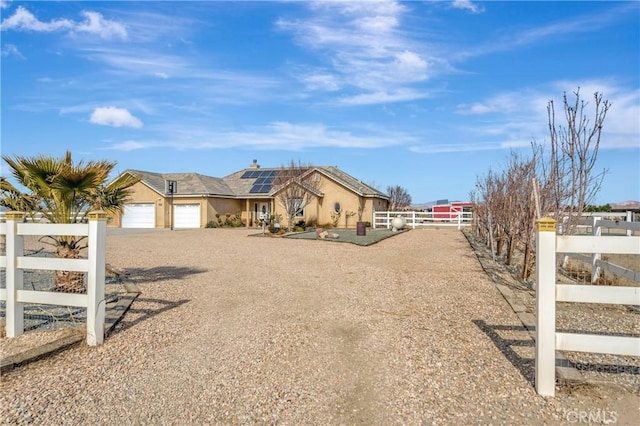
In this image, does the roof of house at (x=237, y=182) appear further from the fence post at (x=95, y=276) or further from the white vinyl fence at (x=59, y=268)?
the fence post at (x=95, y=276)

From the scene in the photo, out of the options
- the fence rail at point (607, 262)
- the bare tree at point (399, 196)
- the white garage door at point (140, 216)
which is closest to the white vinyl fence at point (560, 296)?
the fence rail at point (607, 262)

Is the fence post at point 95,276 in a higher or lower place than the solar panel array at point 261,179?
lower

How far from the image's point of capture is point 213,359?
14.6 ft

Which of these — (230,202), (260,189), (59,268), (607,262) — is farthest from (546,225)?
(230,202)

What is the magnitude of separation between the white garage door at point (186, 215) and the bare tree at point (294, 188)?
21.8 ft

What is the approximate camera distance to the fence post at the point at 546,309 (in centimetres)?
357

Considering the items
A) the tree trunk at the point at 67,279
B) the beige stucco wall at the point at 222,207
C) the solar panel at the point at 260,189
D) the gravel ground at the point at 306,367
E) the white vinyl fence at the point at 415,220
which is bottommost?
the gravel ground at the point at 306,367

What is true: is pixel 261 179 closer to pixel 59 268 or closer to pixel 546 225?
pixel 59 268

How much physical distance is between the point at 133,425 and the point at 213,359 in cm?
135

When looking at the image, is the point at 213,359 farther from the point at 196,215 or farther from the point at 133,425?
the point at 196,215

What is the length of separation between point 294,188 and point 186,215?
10.2 m

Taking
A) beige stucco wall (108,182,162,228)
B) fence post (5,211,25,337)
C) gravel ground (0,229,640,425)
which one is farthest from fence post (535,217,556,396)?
beige stucco wall (108,182,162,228)

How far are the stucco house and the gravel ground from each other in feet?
73.7

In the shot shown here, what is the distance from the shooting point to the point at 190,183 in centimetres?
3291
